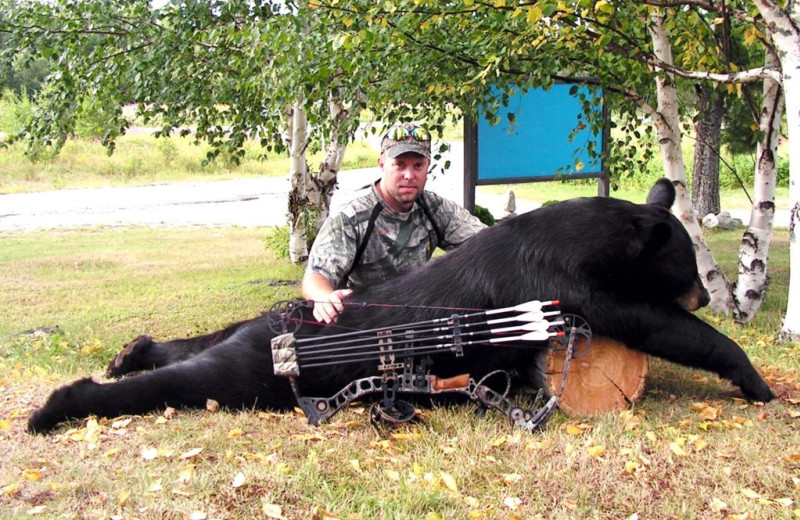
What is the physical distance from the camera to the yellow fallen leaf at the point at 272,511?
3.04 metres

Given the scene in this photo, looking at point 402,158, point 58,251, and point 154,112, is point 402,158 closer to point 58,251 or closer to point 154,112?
point 154,112

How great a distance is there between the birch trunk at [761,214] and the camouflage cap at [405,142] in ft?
10.6

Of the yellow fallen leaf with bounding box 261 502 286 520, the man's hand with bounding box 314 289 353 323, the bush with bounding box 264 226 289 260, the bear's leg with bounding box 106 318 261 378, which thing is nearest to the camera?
the yellow fallen leaf with bounding box 261 502 286 520

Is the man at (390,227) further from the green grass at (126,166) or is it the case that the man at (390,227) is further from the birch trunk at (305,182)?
the green grass at (126,166)

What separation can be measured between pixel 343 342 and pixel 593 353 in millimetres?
1232

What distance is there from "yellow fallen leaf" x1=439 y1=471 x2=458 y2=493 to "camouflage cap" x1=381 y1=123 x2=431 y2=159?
6.72 ft

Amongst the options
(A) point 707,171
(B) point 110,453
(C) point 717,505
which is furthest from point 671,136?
(A) point 707,171

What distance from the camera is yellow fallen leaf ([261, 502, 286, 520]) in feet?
9.97

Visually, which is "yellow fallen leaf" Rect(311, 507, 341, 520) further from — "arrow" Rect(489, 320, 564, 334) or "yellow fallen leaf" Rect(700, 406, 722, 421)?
"yellow fallen leaf" Rect(700, 406, 722, 421)

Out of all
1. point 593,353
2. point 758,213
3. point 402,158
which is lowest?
point 593,353

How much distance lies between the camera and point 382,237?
508 cm

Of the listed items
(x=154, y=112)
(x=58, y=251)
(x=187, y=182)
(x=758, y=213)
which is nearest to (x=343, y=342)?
(x=758, y=213)

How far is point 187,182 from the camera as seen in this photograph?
2478 cm

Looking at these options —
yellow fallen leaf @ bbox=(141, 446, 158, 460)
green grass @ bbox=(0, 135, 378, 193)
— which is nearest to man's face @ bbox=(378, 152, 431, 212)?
yellow fallen leaf @ bbox=(141, 446, 158, 460)
